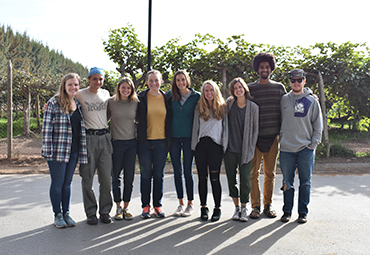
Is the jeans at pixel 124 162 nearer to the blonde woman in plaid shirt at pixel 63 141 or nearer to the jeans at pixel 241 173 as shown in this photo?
the blonde woman in plaid shirt at pixel 63 141

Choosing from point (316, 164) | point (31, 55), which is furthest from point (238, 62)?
point (31, 55)

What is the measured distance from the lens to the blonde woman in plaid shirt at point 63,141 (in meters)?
3.59

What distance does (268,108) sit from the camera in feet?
13.4

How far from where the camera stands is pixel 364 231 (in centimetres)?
355

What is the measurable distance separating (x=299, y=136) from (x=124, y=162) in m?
2.09

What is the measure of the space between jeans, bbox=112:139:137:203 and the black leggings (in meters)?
0.78

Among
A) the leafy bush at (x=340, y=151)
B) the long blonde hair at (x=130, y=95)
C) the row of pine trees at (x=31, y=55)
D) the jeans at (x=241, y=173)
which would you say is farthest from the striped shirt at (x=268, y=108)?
the row of pine trees at (x=31, y=55)

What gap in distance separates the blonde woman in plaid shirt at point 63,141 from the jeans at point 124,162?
39cm

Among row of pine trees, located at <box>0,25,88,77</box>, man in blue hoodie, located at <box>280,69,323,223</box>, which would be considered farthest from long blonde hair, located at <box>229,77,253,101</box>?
row of pine trees, located at <box>0,25,88,77</box>

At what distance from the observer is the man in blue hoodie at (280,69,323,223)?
12.7ft

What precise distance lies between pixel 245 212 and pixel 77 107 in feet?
7.52

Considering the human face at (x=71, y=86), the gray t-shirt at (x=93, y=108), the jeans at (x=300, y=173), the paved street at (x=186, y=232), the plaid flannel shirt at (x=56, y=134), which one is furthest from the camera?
the jeans at (x=300, y=173)

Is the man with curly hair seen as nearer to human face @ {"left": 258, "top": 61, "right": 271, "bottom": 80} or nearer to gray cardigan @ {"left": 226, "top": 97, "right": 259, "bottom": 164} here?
human face @ {"left": 258, "top": 61, "right": 271, "bottom": 80}

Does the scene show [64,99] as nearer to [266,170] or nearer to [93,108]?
[93,108]
